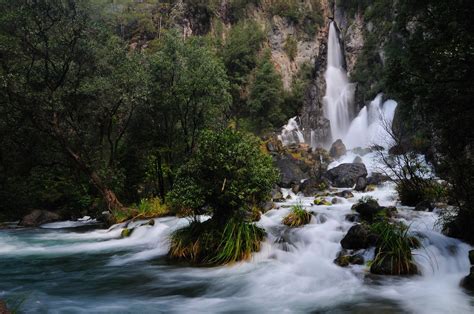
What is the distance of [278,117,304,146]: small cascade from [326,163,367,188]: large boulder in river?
1693cm

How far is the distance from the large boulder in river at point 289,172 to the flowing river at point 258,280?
1491cm

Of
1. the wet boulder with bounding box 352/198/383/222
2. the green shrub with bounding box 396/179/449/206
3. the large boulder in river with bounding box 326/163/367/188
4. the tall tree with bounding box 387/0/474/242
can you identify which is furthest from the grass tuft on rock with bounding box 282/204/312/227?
the large boulder in river with bounding box 326/163/367/188

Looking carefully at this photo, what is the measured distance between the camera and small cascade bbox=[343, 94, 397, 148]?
3947cm

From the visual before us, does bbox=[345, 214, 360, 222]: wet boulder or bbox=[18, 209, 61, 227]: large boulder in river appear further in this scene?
bbox=[18, 209, 61, 227]: large boulder in river

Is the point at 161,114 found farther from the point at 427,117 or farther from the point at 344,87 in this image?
the point at 344,87

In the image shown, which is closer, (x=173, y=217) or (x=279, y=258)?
(x=279, y=258)

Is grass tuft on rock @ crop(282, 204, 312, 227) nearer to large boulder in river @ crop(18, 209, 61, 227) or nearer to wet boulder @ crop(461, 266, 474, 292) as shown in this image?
wet boulder @ crop(461, 266, 474, 292)

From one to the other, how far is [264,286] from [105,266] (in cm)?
524

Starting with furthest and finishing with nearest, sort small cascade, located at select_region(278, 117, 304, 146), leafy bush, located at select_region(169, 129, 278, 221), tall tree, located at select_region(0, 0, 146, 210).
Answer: small cascade, located at select_region(278, 117, 304, 146), tall tree, located at select_region(0, 0, 146, 210), leafy bush, located at select_region(169, 129, 278, 221)

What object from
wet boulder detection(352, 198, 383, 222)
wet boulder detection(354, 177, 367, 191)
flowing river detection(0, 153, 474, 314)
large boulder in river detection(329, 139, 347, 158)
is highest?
large boulder in river detection(329, 139, 347, 158)

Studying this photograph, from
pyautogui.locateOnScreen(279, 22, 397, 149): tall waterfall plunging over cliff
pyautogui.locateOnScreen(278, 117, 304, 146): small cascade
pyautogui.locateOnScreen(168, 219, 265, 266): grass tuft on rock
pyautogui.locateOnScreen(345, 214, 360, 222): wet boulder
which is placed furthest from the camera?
pyautogui.locateOnScreen(278, 117, 304, 146): small cascade

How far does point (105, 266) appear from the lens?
11820mm

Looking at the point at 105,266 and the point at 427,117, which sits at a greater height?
the point at 427,117

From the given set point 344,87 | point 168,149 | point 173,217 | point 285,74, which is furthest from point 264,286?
point 285,74
